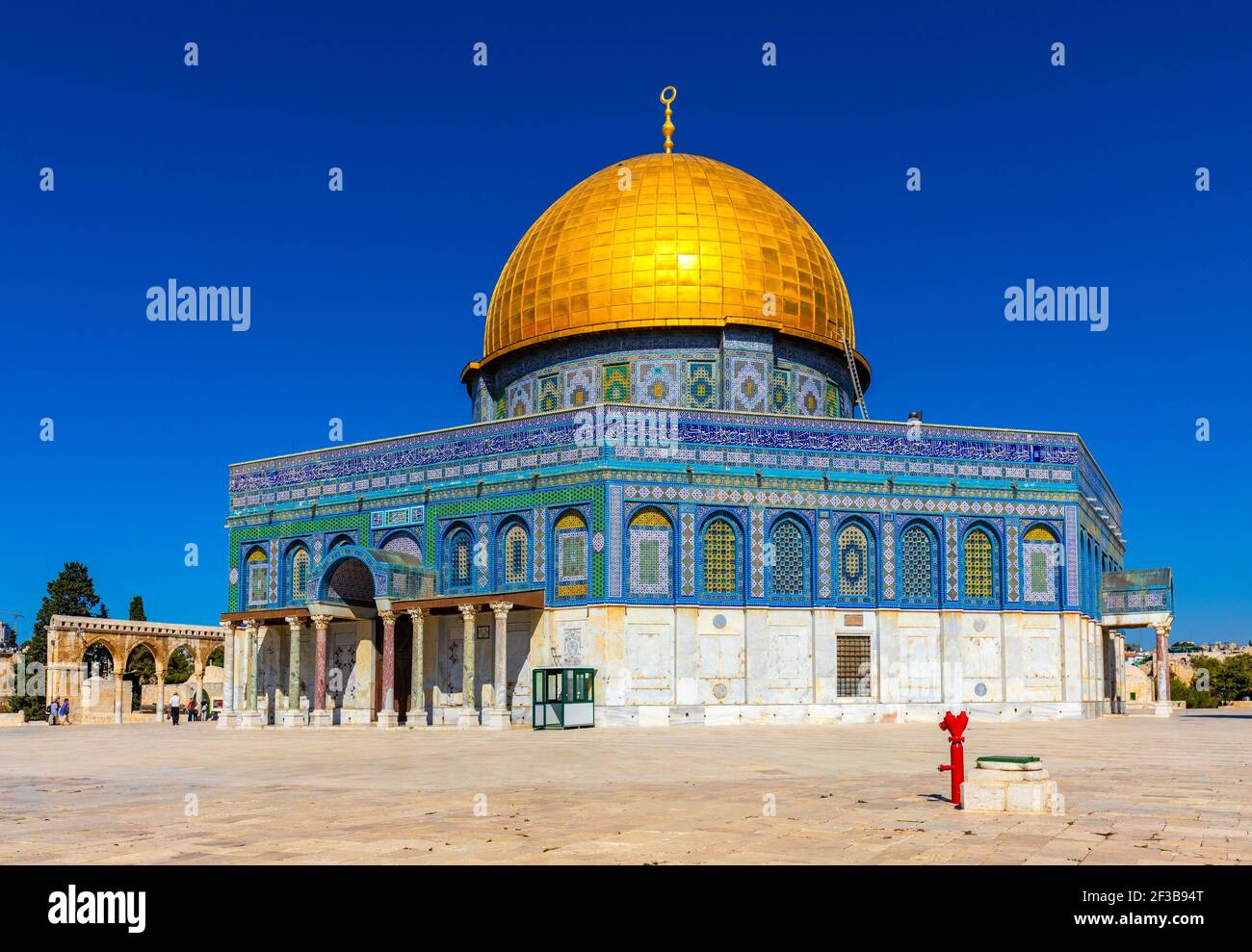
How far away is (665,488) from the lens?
3341cm

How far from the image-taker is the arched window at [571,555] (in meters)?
33.1

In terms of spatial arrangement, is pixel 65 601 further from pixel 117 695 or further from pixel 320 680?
pixel 320 680

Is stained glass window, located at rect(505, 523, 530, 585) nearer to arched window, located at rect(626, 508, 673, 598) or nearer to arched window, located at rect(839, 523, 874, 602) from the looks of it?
arched window, located at rect(626, 508, 673, 598)

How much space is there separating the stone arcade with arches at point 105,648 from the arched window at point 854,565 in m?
24.5

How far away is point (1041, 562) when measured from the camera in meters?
36.0

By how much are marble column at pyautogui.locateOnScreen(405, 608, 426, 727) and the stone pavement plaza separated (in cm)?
1045

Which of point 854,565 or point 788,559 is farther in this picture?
point 854,565

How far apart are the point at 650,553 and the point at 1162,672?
18.6m

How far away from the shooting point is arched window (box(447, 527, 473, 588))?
115 feet

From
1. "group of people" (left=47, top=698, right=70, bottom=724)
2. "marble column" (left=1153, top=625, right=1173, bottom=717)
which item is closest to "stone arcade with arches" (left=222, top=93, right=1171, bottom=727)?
"marble column" (left=1153, top=625, right=1173, bottom=717)

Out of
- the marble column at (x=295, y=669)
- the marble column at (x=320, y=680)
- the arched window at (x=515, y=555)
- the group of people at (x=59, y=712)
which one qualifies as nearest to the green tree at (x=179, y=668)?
the group of people at (x=59, y=712)

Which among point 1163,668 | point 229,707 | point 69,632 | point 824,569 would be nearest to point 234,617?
point 229,707

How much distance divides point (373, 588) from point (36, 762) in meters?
16.4

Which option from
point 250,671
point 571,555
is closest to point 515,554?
point 571,555
